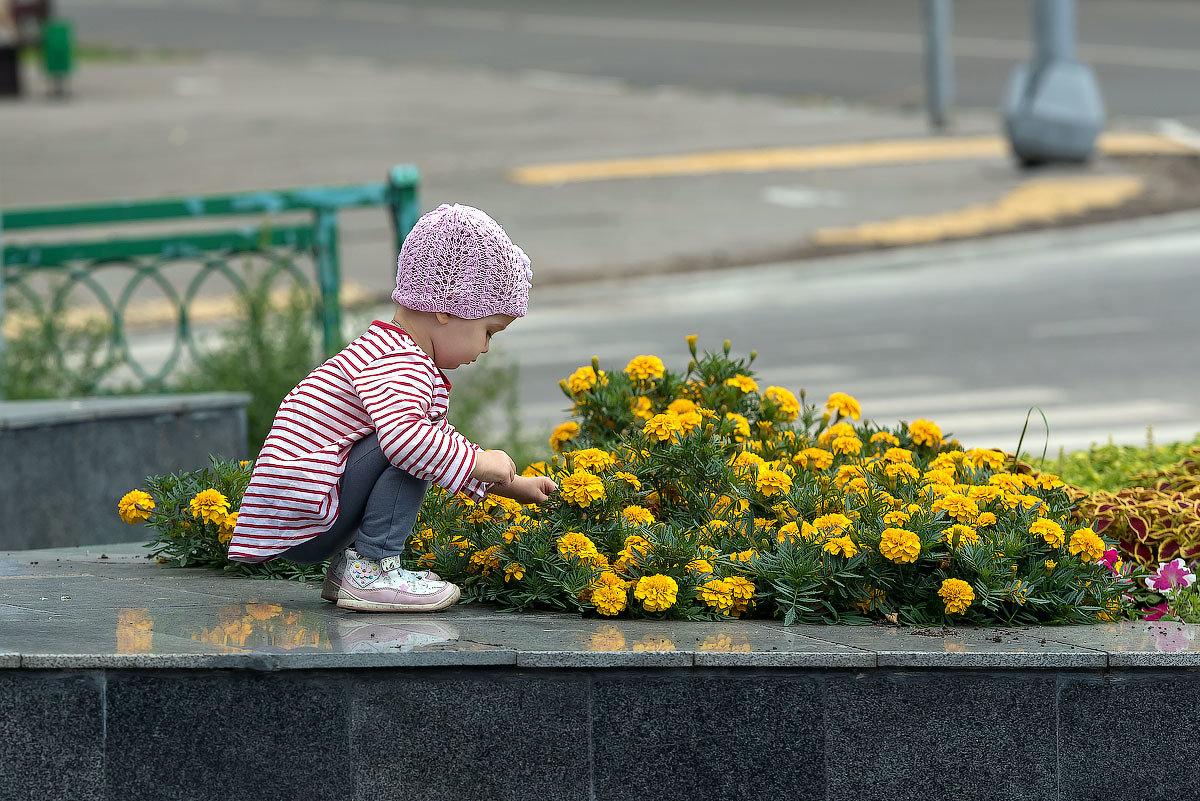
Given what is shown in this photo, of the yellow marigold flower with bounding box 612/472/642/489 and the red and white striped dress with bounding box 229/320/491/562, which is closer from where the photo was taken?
the red and white striped dress with bounding box 229/320/491/562

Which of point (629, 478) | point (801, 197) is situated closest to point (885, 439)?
point (629, 478)

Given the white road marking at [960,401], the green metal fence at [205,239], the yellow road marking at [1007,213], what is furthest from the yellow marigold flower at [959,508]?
the yellow road marking at [1007,213]

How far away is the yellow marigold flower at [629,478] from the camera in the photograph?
15.4ft

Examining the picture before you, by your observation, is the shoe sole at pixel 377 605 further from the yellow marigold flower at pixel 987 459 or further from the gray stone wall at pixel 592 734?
the yellow marigold flower at pixel 987 459

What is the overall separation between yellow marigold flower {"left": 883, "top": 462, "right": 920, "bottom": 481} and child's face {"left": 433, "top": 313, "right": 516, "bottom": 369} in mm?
1249

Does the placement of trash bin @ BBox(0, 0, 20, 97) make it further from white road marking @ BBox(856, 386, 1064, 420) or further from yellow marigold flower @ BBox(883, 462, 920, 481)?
yellow marigold flower @ BBox(883, 462, 920, 481)

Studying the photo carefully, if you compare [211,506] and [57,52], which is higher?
[57,52]

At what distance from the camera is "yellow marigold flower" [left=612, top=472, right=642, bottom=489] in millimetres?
4699

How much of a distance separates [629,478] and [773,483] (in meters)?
0.39

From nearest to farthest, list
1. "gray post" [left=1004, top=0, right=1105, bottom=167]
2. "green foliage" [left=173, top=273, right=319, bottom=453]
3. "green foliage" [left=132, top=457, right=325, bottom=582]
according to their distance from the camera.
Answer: "green foliage" [left=132, top=457, right=325, bottom=582], "green foliage" [left=173, top=273, right=319, bottom=453], "gray post" [left=1004, top=0, right=1105, bottom=167]

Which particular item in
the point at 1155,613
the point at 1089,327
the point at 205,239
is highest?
the point at 205,239

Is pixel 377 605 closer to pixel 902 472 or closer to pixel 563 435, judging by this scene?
pixel 563 435

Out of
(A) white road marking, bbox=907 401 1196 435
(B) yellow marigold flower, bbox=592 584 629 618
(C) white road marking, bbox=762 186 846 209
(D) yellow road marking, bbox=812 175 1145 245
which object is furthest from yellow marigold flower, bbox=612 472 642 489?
(C) white road marking, bbox=762 186 846 209

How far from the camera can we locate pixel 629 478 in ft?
15.4
